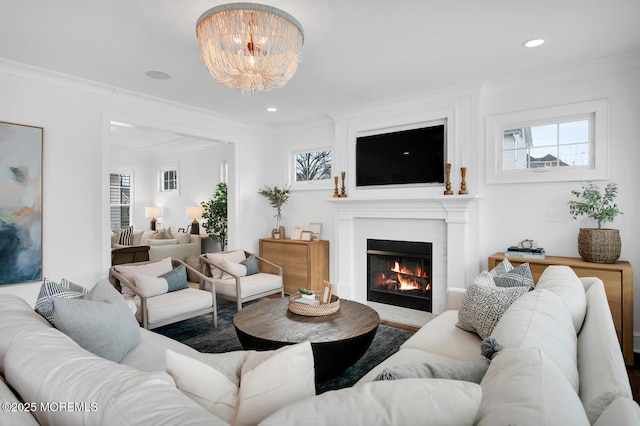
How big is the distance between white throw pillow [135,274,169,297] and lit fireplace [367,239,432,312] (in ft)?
8.35

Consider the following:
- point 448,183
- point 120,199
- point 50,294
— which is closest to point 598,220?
point 448,183

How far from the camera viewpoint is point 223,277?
4.38 m

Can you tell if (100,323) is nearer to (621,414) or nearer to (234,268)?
(621,414)

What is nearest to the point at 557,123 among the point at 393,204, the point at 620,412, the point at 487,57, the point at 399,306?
the point at 487,57

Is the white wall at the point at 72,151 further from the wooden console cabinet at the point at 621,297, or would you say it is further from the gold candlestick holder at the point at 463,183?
the wooden console cabinet at the point at 621,297

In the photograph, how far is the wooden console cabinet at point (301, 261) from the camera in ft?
16.2

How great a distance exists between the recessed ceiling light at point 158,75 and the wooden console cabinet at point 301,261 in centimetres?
263

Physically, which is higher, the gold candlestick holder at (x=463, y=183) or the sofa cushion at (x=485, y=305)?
the gold candlestick holder at (x=463, y=183)

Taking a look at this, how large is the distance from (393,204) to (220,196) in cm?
329

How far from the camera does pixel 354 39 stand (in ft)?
9.07

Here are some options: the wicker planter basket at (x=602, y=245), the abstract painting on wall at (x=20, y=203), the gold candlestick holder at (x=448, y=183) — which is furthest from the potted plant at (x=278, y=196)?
the wicker planter basket at (x=602, y=245)

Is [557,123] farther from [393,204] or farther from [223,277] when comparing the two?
[223,277]

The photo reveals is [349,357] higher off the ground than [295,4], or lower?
lower

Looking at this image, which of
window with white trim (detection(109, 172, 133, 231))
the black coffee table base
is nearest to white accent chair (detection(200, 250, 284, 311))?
the black coffee table base
